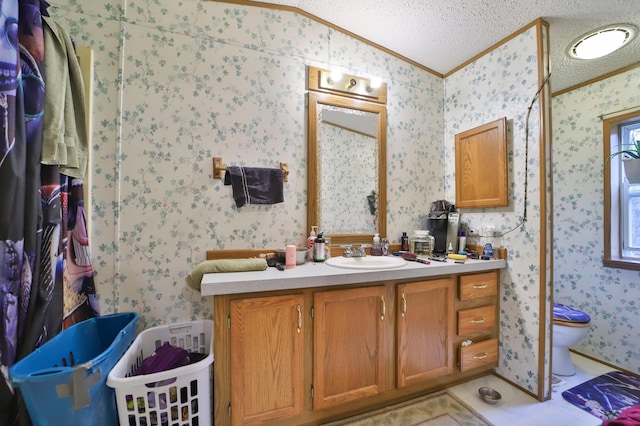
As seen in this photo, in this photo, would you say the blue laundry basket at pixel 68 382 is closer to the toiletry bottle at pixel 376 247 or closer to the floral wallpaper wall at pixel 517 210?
the toiletry bottle at pixel 376 247

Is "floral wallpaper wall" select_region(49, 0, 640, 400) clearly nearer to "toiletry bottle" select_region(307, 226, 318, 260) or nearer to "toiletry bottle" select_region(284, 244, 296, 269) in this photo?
"toiletry bottle" select_region(307, 226, 318, 260)

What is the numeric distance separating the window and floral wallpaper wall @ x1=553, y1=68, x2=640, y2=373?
46 millimetres

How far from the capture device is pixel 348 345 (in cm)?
140

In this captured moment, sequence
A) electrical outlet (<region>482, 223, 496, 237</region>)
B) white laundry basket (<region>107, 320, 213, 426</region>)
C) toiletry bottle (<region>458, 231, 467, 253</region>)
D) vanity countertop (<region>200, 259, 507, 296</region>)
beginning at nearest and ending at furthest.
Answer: white laundry basket (<region>107, 320, 213, 426</region>) → vanity countertop (<region>200, 259, 507, 296</region>) → electrical outlet (<region>482, 223, 496, 237</region>) → toiletry bottle (<region>458, 231, 467, 253</region>)

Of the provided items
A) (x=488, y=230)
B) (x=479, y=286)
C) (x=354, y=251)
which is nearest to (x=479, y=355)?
(x=479, y=286)

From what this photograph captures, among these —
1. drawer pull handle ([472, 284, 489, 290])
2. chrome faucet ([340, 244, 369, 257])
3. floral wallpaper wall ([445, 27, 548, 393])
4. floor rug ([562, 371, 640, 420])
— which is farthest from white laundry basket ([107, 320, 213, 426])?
floor rug ([562, 371, 640, 420])

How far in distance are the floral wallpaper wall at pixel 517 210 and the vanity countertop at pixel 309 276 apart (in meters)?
0.40

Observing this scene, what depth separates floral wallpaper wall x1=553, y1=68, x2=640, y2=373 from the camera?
197 cm

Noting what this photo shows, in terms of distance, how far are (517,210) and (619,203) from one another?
3.79 feet

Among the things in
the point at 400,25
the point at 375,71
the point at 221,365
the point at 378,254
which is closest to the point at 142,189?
the point at 221,365

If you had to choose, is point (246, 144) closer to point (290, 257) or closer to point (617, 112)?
point (290, 257)

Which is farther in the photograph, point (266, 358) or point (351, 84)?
point (351, 84)

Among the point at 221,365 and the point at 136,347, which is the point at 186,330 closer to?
the point at 136,347

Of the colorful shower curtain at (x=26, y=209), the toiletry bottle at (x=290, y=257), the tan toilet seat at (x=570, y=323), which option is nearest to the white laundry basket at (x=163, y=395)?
the colorful shower curtain at (x=26, y=209)
